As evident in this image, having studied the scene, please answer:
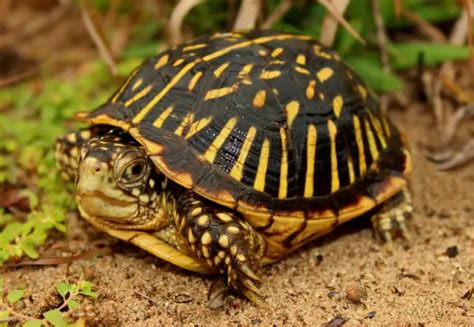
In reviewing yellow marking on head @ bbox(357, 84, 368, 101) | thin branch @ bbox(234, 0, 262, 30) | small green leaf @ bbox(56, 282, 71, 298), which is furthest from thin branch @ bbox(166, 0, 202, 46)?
small green leaf @ bbox(56, 282, 71, 298)

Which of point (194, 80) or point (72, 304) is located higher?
point (194, 80)

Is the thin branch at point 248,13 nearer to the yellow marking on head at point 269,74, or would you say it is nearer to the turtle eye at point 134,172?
the yellow marking on head at point 269,74

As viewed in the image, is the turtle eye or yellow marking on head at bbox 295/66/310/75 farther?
yellow marking on head at bbox 295/66/310/75

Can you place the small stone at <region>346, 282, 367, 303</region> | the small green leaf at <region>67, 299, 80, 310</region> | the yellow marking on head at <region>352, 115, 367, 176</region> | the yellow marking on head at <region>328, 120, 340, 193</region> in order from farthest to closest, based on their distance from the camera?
the yellow marking on head at <region>352, 115, 367, 176</region> → the yellow marking on head at <region>328, 120, 340, 193</region> → the small stone at <region>346, 282, 367, 303</region> → the small green leaf at <region>67, 299, 80, 310</region>

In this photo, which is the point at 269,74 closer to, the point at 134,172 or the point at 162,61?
the point at 162,61

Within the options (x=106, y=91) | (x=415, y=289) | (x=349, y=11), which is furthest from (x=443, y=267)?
(x=106, y=91)

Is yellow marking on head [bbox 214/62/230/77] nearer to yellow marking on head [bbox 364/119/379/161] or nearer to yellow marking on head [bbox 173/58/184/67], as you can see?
yellow marking on head [bbox 173/58/184/67]

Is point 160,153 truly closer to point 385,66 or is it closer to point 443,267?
point 443,267

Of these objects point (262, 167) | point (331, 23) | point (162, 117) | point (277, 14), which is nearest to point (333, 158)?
point (262, 167)
